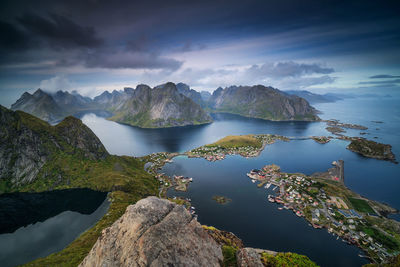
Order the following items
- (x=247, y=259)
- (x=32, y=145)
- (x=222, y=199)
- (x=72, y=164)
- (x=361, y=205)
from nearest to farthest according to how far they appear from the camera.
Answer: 1. (x=247, y=259)
2. (x=361, y=205)
3. (x=222, y=199)
4. (x=32, y=145)
5. (x=72, y=164)

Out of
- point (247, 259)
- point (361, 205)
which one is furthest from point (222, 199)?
point (361, 205)

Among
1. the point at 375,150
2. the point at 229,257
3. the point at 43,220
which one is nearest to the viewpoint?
the point at 229,257

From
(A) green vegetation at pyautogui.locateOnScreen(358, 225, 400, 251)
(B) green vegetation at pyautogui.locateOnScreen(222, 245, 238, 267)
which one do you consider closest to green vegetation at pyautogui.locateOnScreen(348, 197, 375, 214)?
(A) green vegetation at pyautogui.locateOnScreen(358, 225, 400, 251)

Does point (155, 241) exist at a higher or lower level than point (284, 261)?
higher

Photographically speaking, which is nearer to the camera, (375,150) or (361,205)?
(361,205)

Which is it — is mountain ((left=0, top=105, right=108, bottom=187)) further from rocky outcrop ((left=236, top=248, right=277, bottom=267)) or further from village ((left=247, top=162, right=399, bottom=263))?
village ((left=247, top=162, right=399, bottom=263))

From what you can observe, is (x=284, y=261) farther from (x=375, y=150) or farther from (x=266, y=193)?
(x=375, y=150)

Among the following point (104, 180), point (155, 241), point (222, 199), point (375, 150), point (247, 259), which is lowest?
point (222, 199)
